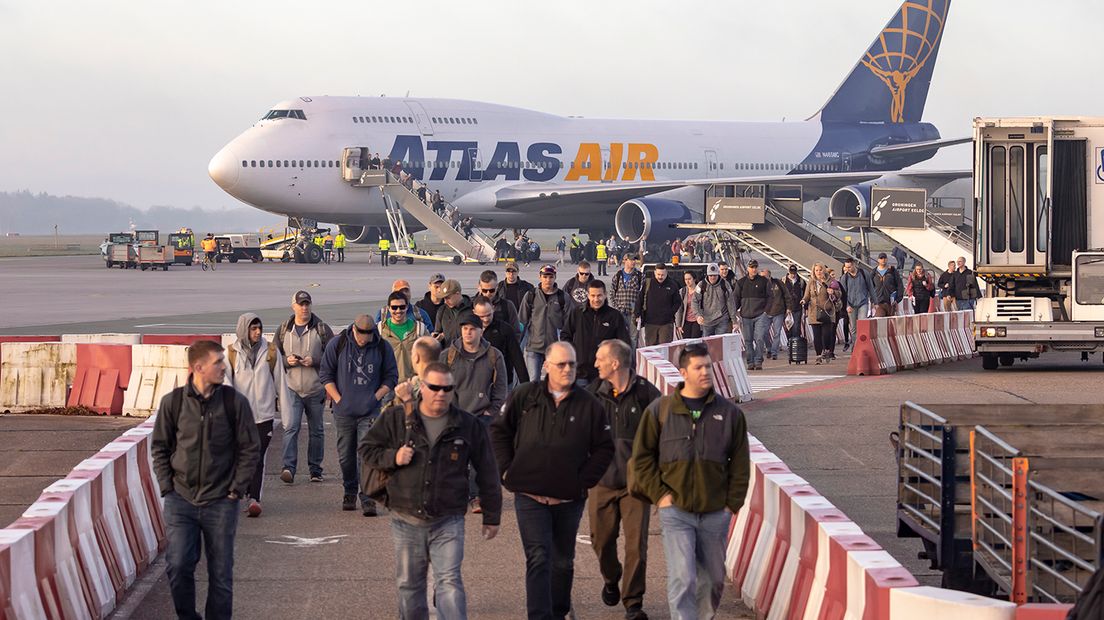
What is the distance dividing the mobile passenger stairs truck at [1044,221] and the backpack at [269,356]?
1215 cm

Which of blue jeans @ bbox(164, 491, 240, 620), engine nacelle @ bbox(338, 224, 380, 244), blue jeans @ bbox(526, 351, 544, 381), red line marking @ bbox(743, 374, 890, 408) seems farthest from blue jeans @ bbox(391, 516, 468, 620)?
engine nacelle @ bbox(338, 224, 380, 244)

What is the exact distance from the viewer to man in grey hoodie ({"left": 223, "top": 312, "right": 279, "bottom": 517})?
40.1ft

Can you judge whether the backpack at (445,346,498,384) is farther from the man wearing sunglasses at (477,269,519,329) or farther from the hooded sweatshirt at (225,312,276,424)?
the man wearing sunglasses at (477,269,519,329)

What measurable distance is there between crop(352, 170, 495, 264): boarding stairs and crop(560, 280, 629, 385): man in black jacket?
123ft

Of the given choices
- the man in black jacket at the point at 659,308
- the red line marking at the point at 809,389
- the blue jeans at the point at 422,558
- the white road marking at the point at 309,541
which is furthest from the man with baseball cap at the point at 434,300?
the blue jeans at the point at 422,558

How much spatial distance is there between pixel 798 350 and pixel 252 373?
1483cm

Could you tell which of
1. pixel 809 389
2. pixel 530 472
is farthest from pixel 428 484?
pixel 809 389

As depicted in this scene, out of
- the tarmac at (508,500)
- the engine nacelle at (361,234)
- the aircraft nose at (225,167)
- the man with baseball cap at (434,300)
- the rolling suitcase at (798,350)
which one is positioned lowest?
the tarmac at (508,500)

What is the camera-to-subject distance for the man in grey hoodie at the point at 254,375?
40.1 ft

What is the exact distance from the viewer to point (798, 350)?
84.6ft

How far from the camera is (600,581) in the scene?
33.7 ft

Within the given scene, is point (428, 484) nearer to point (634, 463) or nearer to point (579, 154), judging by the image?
point (634, 463)

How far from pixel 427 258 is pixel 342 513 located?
44.6 m

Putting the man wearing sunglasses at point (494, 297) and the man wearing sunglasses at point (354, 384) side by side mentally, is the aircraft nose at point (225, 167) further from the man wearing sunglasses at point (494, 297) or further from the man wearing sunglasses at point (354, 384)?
the man wearing sunglasses at point (354, 384)
